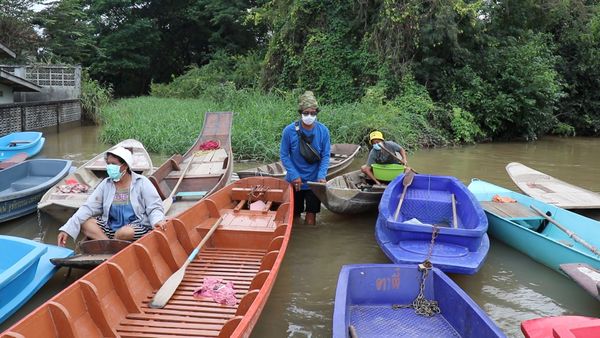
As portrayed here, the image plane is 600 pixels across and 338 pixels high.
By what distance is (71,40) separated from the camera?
81.7 feet

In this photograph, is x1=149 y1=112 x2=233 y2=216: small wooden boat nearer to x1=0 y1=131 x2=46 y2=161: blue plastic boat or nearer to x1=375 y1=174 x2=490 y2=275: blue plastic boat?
x1=375 y1=174 x2=490 y2=275: blue plastic boat

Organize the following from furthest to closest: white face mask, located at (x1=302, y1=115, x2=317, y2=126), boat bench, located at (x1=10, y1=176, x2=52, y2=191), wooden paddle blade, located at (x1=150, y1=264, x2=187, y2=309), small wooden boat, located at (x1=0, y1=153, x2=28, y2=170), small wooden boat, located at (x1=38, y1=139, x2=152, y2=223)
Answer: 1. small wooden boat, located at (x1=0, y1=153, x2=28, y2=170)
2. boat bench, located at (x1=10, y1=176, x2=52, y2=191)
3. small wooden boat, located at (x1=38, y1=139, x2=152, y2=223)
4. white face mask, located at (x1=302, y1=115, x2=317, y2=126)
5. wooden paddle blade, located at (x1=150, y1=264, x2=187, y2=309)

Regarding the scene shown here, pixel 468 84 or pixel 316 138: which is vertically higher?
pixel 468 84

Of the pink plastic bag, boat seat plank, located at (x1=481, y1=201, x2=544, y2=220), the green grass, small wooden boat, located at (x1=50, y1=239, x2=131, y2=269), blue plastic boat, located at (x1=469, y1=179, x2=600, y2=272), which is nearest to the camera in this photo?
the pink plastic bag

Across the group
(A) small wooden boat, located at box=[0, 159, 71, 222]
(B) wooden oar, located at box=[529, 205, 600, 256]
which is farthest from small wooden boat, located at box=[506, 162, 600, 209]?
(A) small wooden boat, located at box=[0, 159, 71, 222]

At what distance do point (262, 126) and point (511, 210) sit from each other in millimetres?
7112

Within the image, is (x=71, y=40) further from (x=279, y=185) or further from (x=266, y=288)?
(x=266, y=288)

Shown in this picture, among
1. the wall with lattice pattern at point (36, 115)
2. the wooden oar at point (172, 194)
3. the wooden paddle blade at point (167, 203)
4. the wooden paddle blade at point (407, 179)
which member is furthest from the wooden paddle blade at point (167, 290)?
the wall with lattice pattern at point (36, 115)

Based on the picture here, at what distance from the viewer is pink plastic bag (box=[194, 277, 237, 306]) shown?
3684 mm

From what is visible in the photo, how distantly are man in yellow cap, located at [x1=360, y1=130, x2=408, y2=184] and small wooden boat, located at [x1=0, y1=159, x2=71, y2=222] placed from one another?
463 cm

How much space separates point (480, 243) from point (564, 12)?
57.9 feet

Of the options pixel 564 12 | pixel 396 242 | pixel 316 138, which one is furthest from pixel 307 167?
pixel 564 12

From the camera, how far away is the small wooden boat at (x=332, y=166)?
7.39 meters

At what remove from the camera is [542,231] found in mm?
5879
